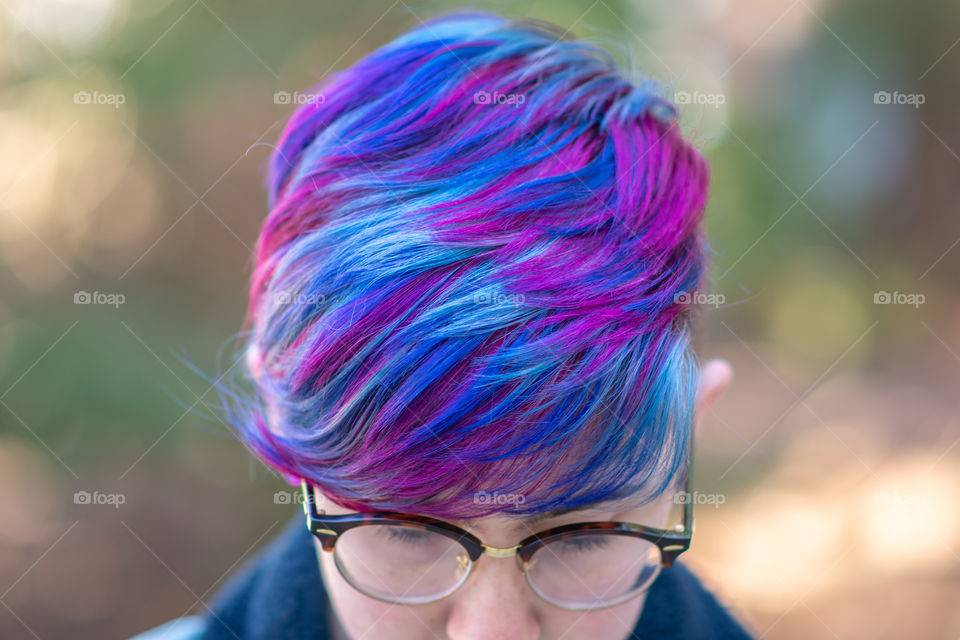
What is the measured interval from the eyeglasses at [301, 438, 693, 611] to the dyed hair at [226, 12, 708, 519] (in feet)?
0.20

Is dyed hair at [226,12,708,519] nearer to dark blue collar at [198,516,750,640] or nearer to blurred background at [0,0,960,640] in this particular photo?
dark blue collar at [198,516,750,640]

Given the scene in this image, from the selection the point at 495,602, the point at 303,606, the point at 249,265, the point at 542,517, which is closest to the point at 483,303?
the point at 542,517

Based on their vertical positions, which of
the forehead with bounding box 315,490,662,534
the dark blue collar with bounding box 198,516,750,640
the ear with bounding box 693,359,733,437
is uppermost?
the ear with bounding box 693,359,733,437

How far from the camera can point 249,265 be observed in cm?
306

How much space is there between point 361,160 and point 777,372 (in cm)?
394

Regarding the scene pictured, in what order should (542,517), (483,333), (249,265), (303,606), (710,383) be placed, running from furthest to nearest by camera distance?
(249,265) < (303,606) < (710,383) < (542,517) < (483,333)

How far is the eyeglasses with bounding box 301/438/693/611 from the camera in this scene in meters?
0.97

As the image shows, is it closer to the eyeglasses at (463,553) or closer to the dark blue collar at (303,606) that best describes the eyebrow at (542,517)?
the eyeglasses at (463,553)

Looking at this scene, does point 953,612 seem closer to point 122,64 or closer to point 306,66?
point 306,66

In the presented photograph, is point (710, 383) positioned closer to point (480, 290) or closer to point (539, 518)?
point (539, 518)

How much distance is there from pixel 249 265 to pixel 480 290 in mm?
2504

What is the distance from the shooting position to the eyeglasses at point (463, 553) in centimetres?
97

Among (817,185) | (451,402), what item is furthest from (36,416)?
(817,185)

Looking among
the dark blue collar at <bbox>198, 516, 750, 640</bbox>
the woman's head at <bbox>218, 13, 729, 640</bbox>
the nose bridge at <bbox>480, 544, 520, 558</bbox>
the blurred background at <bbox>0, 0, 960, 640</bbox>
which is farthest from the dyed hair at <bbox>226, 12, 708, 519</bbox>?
the blurred background at <bbox>0, 0, 960, 640</bbox>
